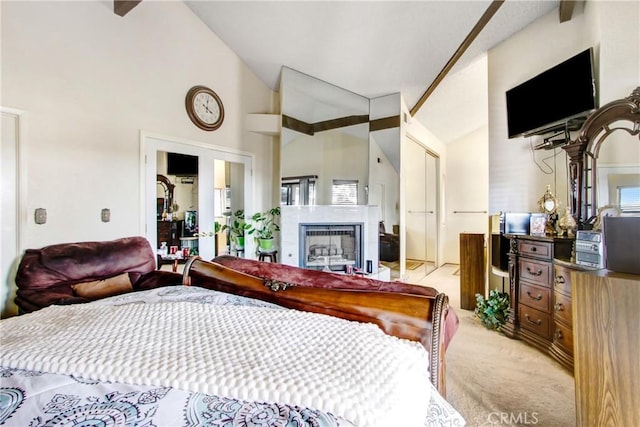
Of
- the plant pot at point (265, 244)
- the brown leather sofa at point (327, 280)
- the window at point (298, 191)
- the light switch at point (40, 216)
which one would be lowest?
the plant pot at point (265, 244)

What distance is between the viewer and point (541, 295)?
7.42ft

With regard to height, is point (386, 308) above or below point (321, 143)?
below

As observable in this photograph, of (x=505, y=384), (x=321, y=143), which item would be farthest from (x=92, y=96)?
(x=505, y=384)

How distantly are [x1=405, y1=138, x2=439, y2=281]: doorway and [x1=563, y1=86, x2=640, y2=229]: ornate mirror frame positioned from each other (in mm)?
3097

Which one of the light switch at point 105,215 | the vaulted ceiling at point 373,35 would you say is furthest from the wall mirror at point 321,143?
the light switch at point 105,215

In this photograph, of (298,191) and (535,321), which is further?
(298,191)

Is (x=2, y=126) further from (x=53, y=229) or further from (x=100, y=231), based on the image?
(x=100, y=231)

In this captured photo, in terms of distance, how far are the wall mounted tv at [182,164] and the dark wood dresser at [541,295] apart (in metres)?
3.61

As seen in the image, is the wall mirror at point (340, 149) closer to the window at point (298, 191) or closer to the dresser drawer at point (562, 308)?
the window at point (298, 191)

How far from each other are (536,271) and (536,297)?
8.7 inches

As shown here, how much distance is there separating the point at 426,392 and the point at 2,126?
3.27 metres

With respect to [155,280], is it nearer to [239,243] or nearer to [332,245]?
[239,243]

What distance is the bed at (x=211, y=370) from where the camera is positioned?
1.78ft

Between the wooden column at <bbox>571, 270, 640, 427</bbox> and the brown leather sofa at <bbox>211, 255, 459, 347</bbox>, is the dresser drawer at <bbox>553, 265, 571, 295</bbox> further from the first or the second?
the brown leather sofa at <bbox>211, 255, 459, 347</bbox>
